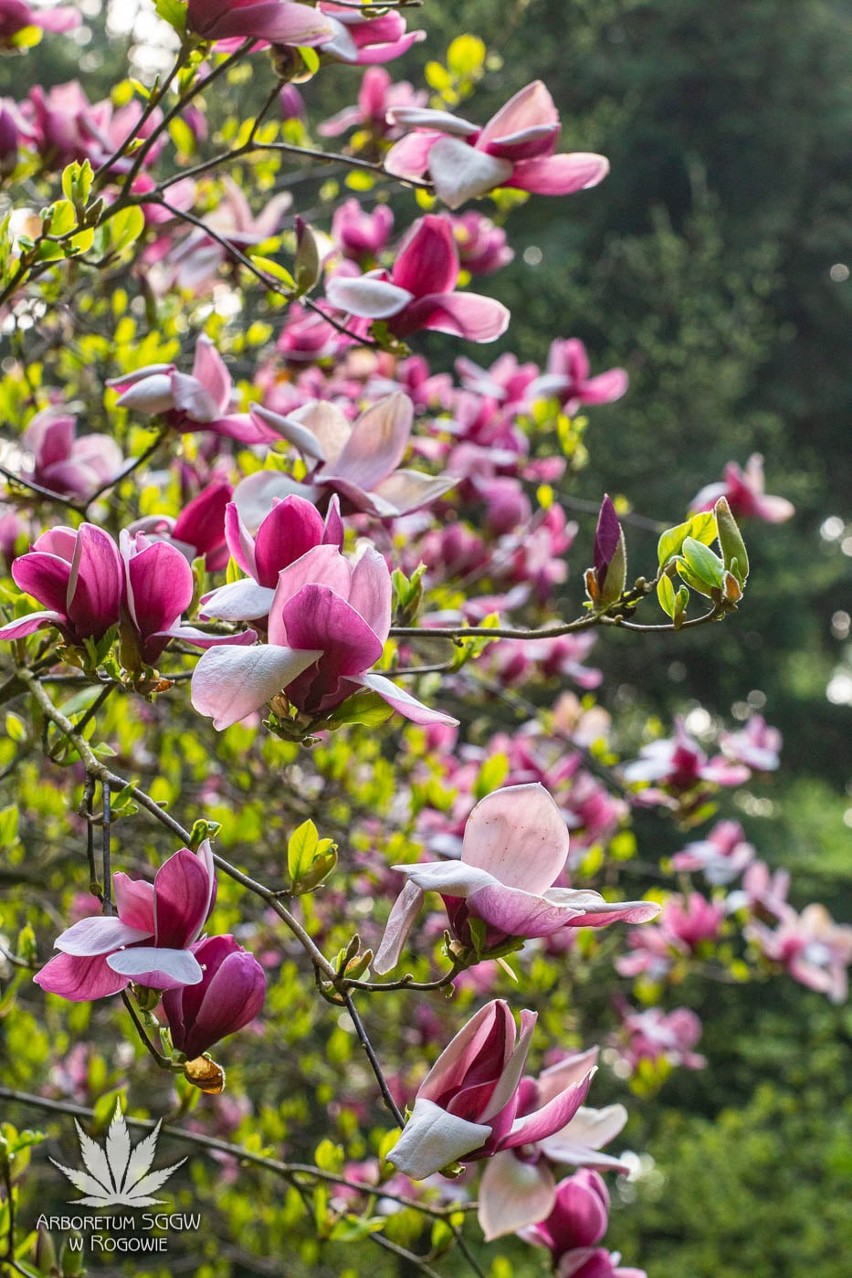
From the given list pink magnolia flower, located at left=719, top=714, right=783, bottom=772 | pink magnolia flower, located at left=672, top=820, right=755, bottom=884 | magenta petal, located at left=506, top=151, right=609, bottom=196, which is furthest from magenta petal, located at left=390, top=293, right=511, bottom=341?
pink magnolia flower, located at left=672, top=820, right=755, bottom=884

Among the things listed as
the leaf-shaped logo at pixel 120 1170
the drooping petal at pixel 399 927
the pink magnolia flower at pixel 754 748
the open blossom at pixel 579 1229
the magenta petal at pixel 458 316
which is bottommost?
the pink magnolia flower at pixel 754 748

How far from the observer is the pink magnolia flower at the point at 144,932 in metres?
0.57

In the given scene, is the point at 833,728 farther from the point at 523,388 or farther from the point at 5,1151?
the point at 5,1151

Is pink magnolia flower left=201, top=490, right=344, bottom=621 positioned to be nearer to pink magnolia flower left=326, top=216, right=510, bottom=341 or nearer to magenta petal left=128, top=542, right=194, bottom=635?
magenta petal left=128, top=542, right=194, bottom=635

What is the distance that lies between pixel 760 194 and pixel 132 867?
721 centimetres

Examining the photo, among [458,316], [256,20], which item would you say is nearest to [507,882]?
[458,316]

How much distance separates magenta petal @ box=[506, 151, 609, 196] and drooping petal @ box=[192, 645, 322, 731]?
0.52 m

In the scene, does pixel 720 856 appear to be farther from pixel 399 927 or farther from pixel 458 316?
pixel 399 927

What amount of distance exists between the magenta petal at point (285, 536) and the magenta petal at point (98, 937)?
20 cm

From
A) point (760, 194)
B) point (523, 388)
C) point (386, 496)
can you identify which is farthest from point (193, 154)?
point (760, 194)

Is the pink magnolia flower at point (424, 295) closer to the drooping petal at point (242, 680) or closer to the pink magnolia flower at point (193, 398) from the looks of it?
the pink magnolia flower at point (193, 398)

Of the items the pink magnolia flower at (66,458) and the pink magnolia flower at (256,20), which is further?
the pink magnolia flower at (66,458)

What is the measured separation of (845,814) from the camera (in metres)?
6.91

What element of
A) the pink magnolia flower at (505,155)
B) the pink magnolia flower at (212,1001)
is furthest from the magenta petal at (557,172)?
the pink magnolia flower at (212,1001)
